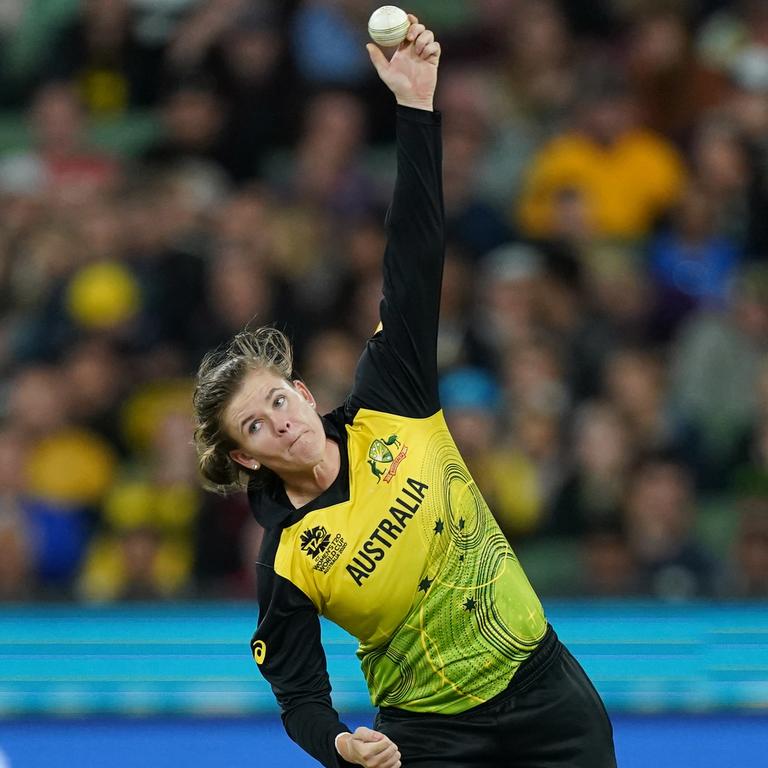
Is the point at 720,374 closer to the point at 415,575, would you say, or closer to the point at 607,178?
the point at 607,178

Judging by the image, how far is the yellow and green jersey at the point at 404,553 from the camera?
10.6 feet

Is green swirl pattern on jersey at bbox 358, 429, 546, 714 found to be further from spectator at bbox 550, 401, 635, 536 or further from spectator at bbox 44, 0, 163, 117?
spectator at bbox 44, 0, 163, 117

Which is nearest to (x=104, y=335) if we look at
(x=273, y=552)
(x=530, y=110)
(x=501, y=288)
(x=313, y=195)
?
(x=313, y=195)

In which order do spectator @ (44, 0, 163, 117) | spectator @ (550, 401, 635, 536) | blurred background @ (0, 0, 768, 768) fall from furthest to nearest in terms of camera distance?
spectator @ (44, 0, 163, 117)
spectator @ (550, 401, 635, 536)
blurred background @ (0, 0, 768, 768)

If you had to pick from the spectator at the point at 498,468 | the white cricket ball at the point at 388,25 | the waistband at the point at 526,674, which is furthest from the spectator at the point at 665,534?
the white cricket ball at the point at 388,25

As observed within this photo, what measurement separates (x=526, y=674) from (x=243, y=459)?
791 millimetres

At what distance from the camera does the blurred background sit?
21.0 ft

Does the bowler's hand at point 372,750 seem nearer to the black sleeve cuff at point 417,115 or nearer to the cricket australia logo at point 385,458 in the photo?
the cricket australia logo at point 385,458

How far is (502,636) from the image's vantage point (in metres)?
3.28

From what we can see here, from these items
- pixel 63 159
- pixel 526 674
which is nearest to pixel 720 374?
pixel 63 159

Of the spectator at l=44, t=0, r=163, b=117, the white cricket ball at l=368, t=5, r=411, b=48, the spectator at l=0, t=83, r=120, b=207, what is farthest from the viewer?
the spectator at l=44, t=0, r=163, b=117

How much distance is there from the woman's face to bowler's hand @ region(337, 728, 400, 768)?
2.00ft

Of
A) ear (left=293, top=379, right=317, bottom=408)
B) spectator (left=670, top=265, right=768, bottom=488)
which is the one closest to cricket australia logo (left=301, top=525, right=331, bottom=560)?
ear (left=293, top=379, right=317, bottom=408)

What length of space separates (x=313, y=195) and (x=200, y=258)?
2.48 feet
